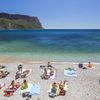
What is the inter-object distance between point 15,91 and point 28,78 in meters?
3.64

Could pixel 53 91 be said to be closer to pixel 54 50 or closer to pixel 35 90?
pixel 35 90

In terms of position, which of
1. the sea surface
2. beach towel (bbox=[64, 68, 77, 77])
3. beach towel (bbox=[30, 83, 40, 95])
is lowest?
beach towel (bbox=[30, 83, 40, 95])

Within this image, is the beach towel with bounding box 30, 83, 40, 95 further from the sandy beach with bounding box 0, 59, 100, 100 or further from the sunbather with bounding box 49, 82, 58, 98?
the sunbather with bounding box 49, 82, 58, 98

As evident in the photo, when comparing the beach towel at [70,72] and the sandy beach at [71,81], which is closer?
the sandy beach at [71,81]

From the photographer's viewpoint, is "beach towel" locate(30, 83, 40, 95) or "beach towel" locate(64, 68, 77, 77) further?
"beach towel" locate(64, 68, 77, 77)

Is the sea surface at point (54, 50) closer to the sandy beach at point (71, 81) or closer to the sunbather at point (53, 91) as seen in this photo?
the sandy beach at point (71, 81)

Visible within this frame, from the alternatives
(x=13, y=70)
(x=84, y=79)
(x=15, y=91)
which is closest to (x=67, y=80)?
(x=84, y=79)

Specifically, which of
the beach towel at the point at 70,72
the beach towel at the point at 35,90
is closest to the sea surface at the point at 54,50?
the beach towel at the point at 70,72

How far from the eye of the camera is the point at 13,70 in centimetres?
2564

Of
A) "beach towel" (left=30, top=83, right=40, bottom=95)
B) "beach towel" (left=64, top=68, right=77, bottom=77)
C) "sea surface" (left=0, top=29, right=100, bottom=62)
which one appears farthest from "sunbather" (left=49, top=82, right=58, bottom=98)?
"sea surface" (left=0, top=29, right=100, bottom=62)

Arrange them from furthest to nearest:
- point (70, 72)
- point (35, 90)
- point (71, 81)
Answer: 1. point (70, 72)
2. point (71, 81)
3. point (35, 90)

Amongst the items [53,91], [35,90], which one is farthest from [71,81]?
[35,90]

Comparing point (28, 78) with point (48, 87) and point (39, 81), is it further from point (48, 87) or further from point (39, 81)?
point (48, 87)

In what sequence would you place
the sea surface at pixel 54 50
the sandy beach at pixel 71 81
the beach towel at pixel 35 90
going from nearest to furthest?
the sandy beach at pixel 71 81
the beach towel at pixel 35 90
the sea surface at pixel 54 50
